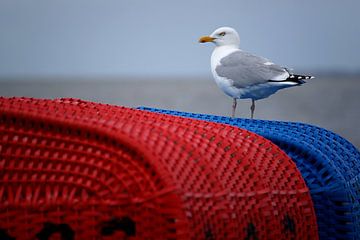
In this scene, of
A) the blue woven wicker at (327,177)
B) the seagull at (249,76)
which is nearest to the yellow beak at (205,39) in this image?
the seagull at (249,76)

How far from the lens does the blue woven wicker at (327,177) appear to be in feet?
7.41

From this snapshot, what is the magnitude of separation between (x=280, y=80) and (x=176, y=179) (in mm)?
2020

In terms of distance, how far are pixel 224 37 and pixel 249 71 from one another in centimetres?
57

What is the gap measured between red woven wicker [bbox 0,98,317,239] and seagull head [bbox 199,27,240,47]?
7.26 feet

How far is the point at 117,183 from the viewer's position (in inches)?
66.5

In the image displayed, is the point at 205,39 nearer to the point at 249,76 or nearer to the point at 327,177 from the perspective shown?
the point at 249,76

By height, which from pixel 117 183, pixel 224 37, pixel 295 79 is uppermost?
pixel 224 37

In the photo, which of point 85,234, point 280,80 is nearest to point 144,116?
point 85,234

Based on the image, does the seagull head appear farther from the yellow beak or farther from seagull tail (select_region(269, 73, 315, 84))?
seagull tail (select_region(269, 73, 315, 84))

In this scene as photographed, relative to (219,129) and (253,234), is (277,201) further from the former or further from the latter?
(219,129)

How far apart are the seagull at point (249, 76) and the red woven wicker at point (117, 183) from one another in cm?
159

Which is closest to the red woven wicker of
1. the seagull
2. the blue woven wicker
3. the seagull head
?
the blue woven wicker

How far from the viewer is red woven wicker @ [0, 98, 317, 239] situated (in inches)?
65.7

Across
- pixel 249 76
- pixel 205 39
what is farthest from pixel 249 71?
pixel 205 39
